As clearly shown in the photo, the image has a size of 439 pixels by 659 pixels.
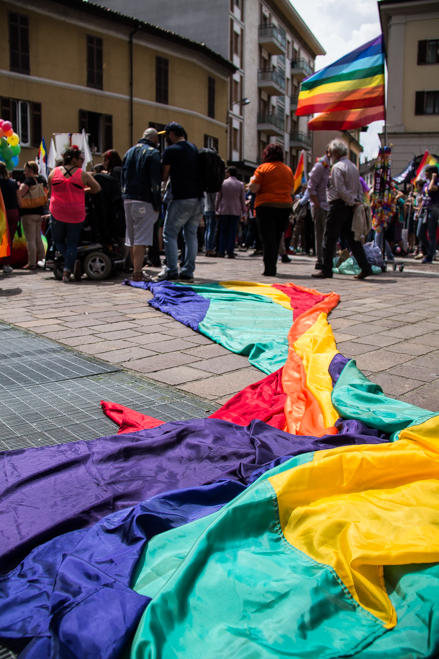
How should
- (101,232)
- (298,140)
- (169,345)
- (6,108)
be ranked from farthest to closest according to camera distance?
(298,140)
(6,108)
(101,232)
(169,345)

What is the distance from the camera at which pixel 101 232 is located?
8.66 metres

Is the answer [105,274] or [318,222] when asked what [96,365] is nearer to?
[105,274]

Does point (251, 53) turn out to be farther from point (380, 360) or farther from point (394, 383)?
point (394, 383)

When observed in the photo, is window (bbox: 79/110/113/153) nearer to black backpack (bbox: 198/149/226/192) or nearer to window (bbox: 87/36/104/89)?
window (bbox: 87/36/104/89)

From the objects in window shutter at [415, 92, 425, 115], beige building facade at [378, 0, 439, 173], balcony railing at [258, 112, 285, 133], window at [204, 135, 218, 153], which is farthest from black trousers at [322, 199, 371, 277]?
balcony railing at [258, 112, 285, 133]

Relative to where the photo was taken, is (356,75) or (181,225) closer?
(181,225)

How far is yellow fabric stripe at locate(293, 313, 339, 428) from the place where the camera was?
2992 mm

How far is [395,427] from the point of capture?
2535mm

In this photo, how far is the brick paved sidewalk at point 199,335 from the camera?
367cm

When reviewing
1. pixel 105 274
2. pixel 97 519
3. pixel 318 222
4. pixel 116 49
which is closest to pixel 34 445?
pixel 97 519

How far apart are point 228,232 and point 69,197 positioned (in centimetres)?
588

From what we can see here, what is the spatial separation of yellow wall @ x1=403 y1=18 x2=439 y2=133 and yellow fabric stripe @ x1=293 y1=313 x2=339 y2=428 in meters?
30.7

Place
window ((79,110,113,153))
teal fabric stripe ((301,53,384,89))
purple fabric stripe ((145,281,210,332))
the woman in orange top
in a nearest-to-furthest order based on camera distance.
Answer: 1. purple fabric stripe ((145,281,210,332))
2. the woman in orange top
3. teal fabric stripe ((301,53,384,89))
4. window ((79,110,113,153))

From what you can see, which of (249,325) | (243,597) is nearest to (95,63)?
(249,325)
